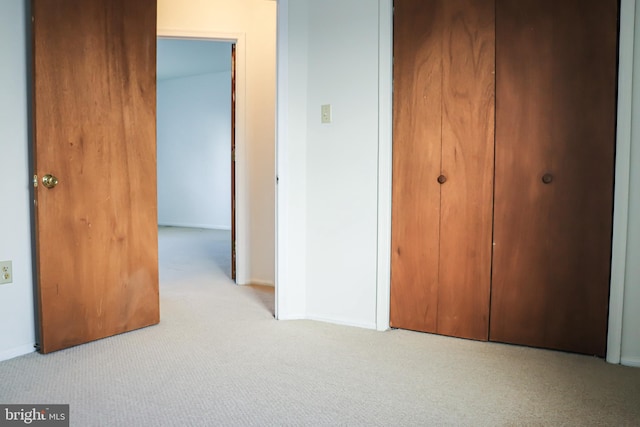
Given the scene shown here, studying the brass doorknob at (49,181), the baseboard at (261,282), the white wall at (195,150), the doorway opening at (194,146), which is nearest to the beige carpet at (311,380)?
the brass doorknob at (49,181)

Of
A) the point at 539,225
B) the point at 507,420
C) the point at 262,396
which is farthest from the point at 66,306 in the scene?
the point at 539,225

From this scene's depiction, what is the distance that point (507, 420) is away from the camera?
1560 mm

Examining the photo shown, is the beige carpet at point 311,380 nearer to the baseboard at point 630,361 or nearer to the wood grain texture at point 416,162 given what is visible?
the baseboard at point 630,361

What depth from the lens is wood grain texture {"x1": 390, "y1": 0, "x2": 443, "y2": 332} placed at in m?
2.42

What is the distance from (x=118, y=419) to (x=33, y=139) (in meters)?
1.33

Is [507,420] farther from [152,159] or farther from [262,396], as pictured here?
[152,159]

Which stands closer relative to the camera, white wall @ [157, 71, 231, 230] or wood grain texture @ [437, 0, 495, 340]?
wood grain texture @ [437, 0, 495, 340]

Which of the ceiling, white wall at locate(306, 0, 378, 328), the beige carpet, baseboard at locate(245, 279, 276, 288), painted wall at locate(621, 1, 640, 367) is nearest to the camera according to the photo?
the beige carpet

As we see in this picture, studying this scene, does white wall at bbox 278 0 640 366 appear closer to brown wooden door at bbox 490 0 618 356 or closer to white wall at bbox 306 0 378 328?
white wall at bbox 306 0 378 328

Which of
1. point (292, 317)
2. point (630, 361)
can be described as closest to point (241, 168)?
point (292, 317)

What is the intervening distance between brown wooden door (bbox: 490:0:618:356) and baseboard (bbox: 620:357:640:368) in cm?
10

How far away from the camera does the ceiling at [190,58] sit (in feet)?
20.2

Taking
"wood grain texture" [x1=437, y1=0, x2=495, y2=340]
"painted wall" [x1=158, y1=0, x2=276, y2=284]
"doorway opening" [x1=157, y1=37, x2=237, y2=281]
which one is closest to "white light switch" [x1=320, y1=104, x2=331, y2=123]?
"wood grain texture" [x1=437, y1=0, x2=495, y2=340]

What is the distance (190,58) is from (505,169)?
18.9ft
